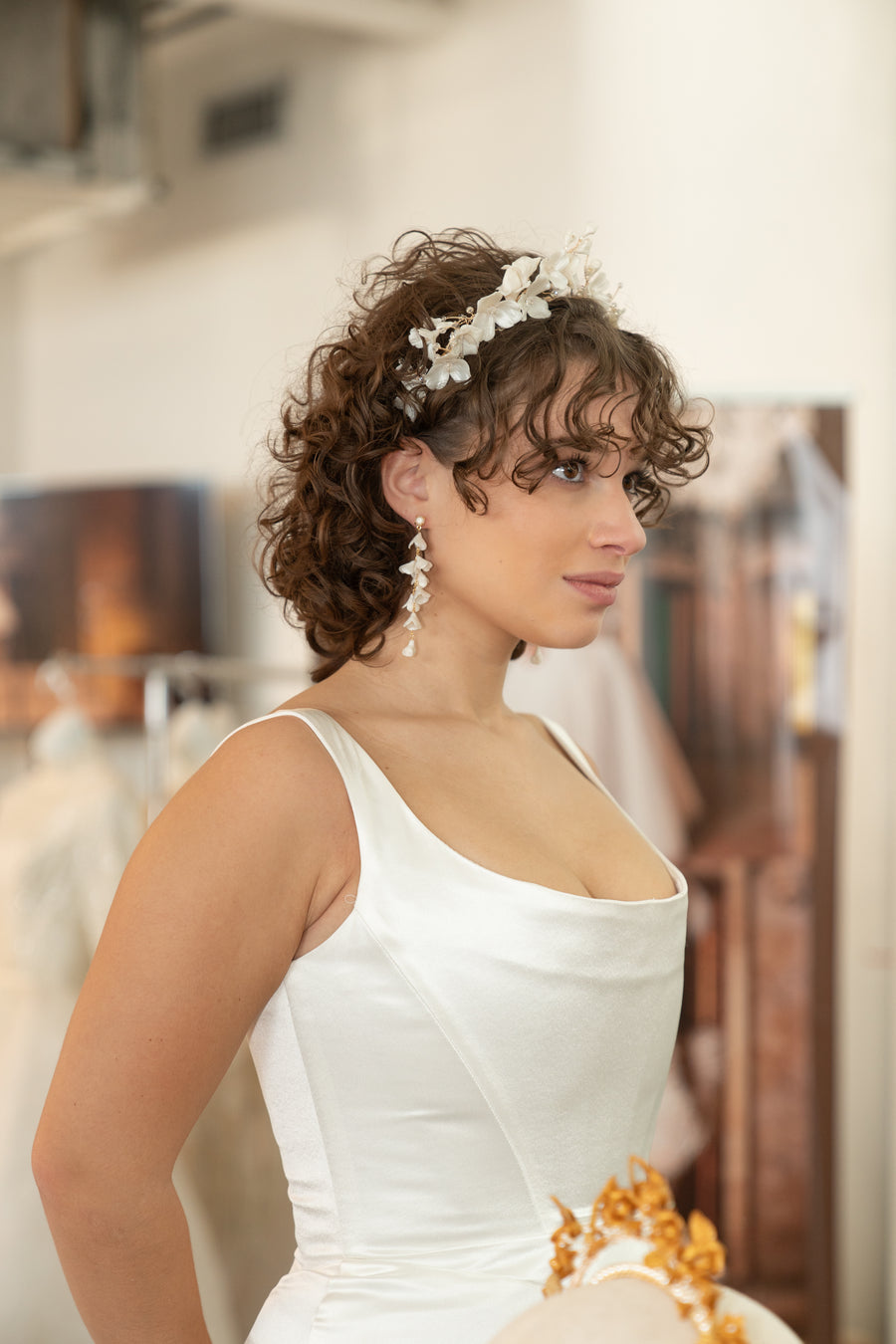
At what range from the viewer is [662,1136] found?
2633 mm

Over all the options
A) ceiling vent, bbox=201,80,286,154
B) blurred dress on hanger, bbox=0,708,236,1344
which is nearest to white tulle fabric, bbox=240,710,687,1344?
blurred dress on hanger, bbox=0,708,236,1344

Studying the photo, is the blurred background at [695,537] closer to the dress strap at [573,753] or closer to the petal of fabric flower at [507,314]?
the dress strap at [573,753]

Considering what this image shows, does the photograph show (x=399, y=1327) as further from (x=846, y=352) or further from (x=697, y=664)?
(x=846, y=352)

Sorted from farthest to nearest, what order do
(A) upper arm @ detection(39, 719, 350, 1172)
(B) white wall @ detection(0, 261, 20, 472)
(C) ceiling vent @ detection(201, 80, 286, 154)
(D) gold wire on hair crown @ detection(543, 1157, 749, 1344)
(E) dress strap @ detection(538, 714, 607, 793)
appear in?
1. (B) white wall @ detection(0, 261, 20, 472)
2. (C) ceiling vent @ detection(201, 80, 286, 154)
3. (E) dress strap @ detection(538, 714, 607, 793)
4. (A) upper arm @ detection(39, 719, 350, 1172)
5. (D) gold wire on hair crown @ detection(543, 1157, 749, 1344)

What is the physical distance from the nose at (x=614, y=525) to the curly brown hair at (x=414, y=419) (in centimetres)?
4

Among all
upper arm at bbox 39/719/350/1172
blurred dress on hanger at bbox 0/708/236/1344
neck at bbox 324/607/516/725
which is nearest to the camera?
upper arm at bbox 39/719/350/1172

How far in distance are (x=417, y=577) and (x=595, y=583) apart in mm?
162

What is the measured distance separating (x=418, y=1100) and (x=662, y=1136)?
5.47 feet

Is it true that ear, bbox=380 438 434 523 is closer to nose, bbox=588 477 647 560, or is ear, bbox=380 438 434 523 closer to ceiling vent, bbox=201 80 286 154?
nose, bbox=588 477 647 560

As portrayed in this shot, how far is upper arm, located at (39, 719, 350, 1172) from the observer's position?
103 centimetres

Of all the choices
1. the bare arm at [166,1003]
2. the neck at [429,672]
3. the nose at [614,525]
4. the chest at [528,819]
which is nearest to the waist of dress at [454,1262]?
the bare arm at [166,1003]

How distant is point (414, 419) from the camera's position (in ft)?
3.95

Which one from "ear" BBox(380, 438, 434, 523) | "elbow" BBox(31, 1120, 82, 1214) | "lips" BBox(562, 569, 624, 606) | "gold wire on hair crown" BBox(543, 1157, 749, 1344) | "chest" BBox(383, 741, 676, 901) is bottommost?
"elbow" BBox(31, 1120, 82, 1214)

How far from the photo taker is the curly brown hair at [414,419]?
1.17m
